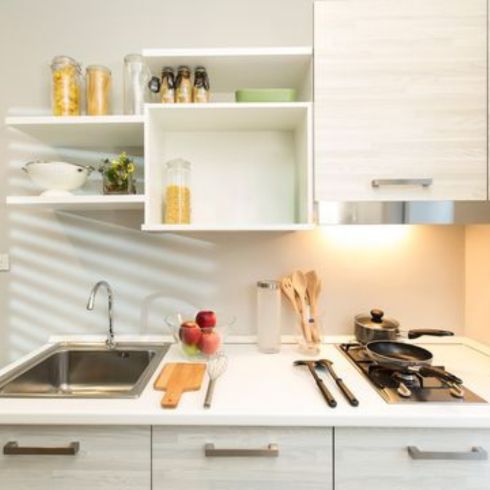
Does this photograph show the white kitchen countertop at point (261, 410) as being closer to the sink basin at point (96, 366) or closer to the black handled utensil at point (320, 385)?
the black handled utensil at point (320, 385)

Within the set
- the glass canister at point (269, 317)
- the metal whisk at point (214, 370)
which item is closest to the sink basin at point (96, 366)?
the metal whisk at point (214, 370)

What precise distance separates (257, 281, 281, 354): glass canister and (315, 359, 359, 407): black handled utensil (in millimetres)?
220

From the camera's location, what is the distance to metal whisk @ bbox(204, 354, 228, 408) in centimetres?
98

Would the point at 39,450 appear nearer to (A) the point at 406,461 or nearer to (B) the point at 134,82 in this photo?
(A) the point at 406,461

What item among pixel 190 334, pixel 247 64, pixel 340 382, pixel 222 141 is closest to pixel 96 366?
pixel 190 334

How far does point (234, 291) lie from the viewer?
155cm

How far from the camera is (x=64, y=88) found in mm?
1293

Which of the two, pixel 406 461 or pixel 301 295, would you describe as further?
pixel 301 295

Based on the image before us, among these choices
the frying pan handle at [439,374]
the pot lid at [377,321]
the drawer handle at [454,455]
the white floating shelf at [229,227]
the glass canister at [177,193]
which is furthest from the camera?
the pot lid at [377,321]

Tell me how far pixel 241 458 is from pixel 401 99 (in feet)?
4.06

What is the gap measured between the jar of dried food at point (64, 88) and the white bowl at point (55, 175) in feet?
0.70

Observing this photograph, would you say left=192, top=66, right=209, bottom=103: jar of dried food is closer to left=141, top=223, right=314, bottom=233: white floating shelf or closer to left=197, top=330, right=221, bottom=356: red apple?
left=141, top=223, right=314, bottom=233: white floating shelf

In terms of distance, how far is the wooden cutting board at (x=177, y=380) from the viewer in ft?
3.21

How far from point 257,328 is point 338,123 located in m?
0.89
